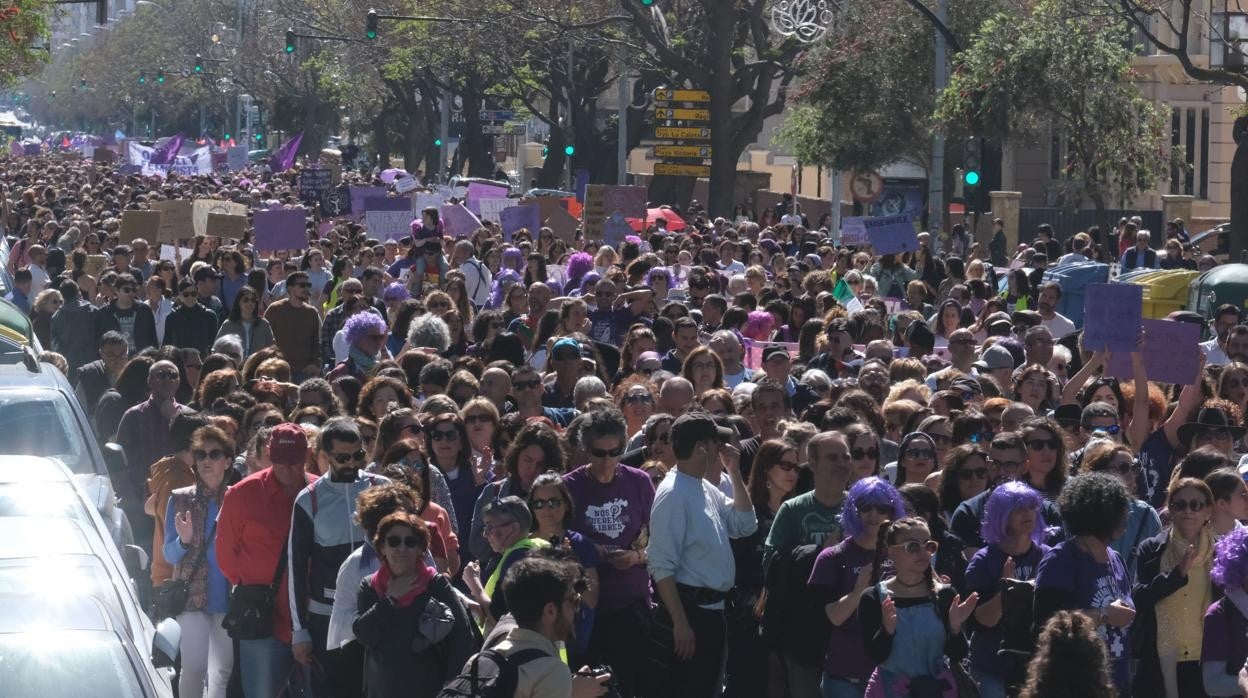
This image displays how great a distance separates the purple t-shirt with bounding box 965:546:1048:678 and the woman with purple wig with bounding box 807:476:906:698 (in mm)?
313

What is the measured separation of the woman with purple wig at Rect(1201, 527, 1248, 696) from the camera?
7.16 metres

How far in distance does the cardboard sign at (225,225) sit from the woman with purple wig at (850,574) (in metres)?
15.9

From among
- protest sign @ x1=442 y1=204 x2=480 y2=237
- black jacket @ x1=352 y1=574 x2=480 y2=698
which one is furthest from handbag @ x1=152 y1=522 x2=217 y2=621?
protest sign @ x1=442 y1=204 x2=480 y2=237

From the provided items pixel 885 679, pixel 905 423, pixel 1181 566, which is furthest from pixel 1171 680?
pixel 905 423

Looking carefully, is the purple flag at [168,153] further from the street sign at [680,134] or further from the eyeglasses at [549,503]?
the eyeglasses at [549,503]

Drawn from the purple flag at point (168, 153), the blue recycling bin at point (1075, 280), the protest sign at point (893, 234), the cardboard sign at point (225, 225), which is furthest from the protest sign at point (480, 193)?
the purple flag at point (168, 153)

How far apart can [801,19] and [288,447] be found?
26826 mm

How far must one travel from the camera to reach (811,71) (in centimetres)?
3938

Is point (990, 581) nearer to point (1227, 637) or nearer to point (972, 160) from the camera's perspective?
point (1227, 637)

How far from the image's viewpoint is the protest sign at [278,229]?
2153cm

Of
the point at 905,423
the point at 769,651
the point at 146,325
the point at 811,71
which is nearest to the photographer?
the point at 769,651

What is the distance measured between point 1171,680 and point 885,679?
3.80ft

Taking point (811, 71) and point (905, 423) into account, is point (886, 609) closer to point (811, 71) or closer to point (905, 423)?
point (905, 423)

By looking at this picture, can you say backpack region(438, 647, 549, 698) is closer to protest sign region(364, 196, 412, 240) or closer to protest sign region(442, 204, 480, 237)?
protest sign region(442, 204, 480, 237)
